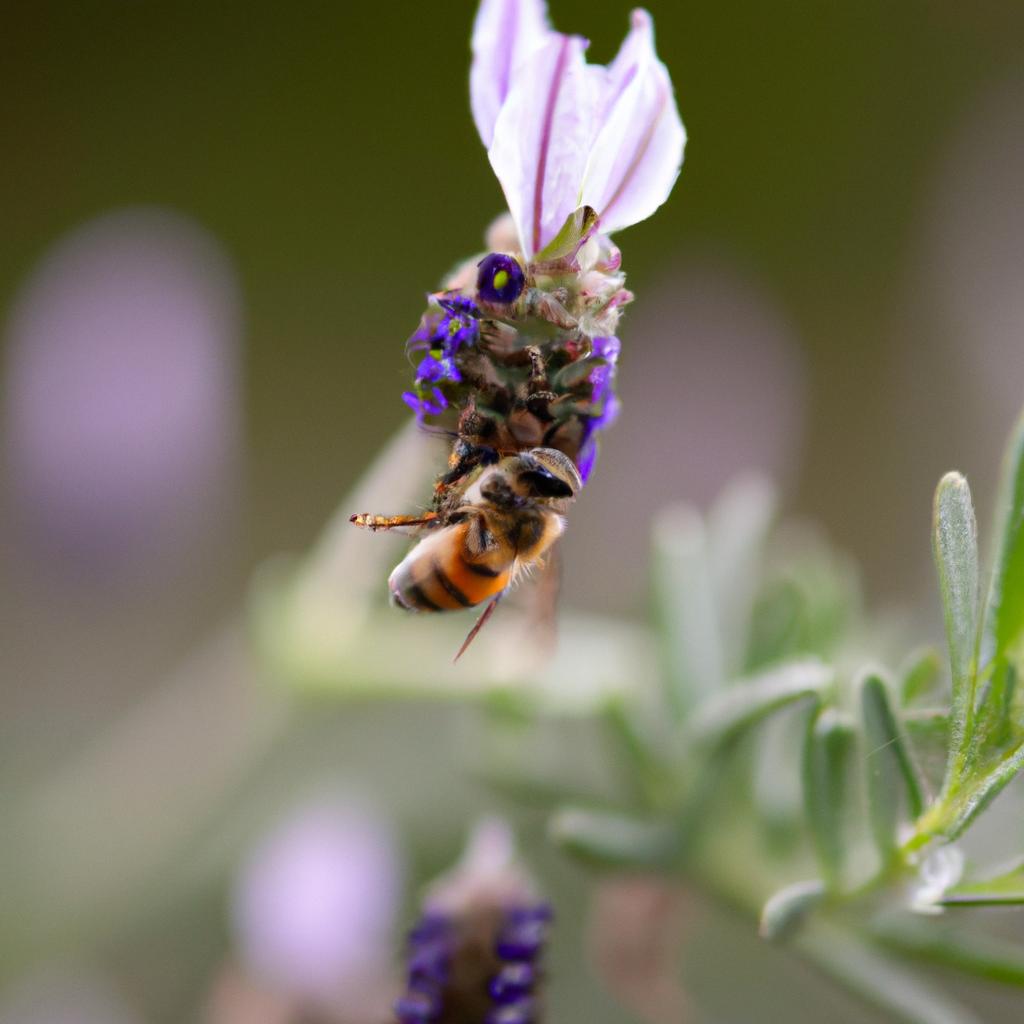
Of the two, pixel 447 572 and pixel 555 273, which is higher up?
pixel 555 273

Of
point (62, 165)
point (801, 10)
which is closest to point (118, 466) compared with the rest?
point (62, 165)

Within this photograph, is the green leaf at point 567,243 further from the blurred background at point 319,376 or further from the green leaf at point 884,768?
the blurred background at point 319,376

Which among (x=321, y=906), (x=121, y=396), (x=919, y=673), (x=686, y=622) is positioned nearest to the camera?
(x=919, y=673)

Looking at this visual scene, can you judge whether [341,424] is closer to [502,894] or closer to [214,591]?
[214,591]

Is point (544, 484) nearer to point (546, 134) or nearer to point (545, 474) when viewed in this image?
point (545, 474)

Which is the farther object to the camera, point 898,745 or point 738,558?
point 738,558

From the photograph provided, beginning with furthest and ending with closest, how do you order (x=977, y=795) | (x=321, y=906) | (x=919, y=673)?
(x=321, y=906) → (x=919, y=673) → (x=977, y=795)

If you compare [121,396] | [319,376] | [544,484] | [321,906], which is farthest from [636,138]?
[319,376]

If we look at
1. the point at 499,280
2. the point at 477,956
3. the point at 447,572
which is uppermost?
the point at 499,280
